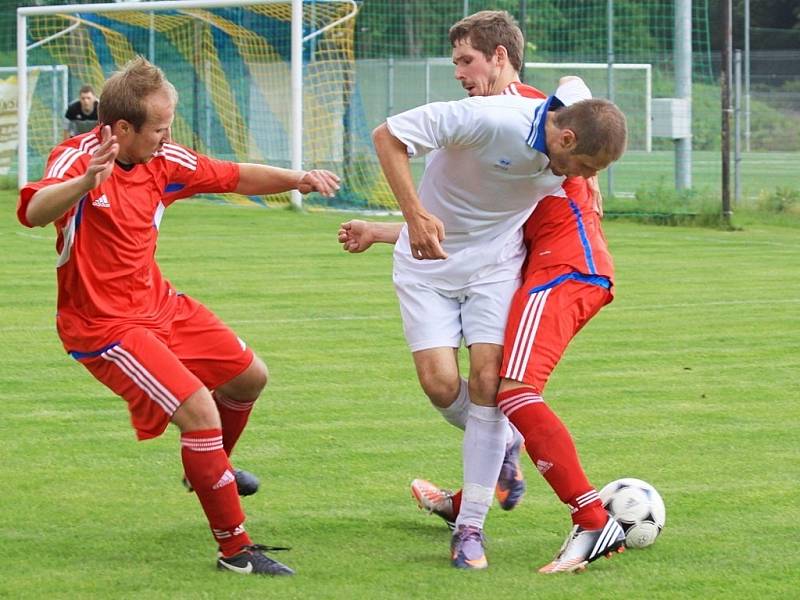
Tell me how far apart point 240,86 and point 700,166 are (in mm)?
8488

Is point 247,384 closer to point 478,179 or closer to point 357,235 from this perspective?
point 357,235

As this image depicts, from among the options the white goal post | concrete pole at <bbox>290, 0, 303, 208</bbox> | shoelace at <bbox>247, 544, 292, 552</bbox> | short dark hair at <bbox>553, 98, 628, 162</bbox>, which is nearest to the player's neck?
short dark hair at <bbox>553, 98, 628, 162</bbox>

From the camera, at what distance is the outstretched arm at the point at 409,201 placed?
4.85 metres

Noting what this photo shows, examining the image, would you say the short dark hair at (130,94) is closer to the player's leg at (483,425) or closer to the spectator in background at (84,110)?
the player's leg at (483,425)

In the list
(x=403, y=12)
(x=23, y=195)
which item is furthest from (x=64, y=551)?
(x=403, y=12)

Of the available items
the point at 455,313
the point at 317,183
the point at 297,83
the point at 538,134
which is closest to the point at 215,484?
the point at 455,313

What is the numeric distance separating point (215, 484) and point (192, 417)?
227mm

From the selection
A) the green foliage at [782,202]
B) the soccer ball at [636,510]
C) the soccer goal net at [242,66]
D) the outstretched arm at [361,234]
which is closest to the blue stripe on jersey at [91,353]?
the outstretched arm at [361,234]

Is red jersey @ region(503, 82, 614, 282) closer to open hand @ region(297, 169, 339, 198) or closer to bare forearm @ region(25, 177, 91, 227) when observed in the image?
open hand @ region(297, 169, 339, 198)

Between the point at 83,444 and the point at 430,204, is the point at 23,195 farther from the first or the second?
the point at 83,444

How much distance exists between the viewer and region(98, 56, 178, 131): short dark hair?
4.93 m

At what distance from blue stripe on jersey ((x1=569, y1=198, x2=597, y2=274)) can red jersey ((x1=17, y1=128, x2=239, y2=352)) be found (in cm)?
147

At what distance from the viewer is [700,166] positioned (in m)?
26.8

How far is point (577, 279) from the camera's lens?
5324 millimetres
